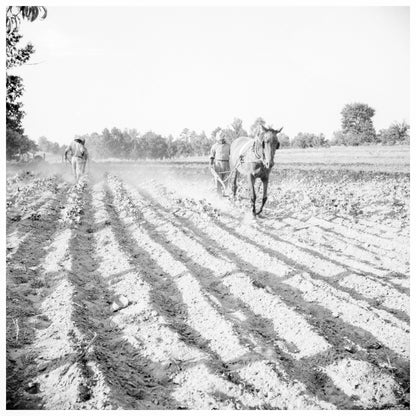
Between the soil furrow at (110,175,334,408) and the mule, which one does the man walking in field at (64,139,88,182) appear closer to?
the mule

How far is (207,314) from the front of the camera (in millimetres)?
3678

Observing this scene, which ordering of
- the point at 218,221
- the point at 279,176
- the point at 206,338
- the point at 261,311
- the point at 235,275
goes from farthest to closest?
1. the point at 279,176
2. the point at 218,221
3. the point at 235,275
4. the point at 261,311
5. the point at 206,338

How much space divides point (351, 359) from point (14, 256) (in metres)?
5.31

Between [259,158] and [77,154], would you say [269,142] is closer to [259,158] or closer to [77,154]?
[259,158]

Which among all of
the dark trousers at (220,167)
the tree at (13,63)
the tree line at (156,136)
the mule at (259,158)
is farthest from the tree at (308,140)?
the tree at (13,63)

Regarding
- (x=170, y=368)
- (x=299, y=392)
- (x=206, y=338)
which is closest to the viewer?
→ (x=299, y=392)

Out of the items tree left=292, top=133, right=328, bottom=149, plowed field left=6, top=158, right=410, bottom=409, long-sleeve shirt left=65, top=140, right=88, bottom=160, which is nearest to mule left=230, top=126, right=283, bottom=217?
plowed field left=6, top=158, right=410, bottom=409

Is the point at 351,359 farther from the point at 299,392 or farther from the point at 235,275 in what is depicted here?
the point at 235,275

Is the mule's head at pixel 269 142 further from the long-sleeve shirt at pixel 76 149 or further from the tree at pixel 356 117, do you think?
the tree at pixel 356 117

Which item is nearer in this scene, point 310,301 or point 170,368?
point 170,368

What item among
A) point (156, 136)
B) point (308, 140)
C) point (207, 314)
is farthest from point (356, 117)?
point (207, 314)

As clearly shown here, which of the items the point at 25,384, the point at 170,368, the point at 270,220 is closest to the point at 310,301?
the point at 170,368

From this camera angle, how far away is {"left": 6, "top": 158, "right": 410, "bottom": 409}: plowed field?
2553mm

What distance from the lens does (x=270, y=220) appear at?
814cm
